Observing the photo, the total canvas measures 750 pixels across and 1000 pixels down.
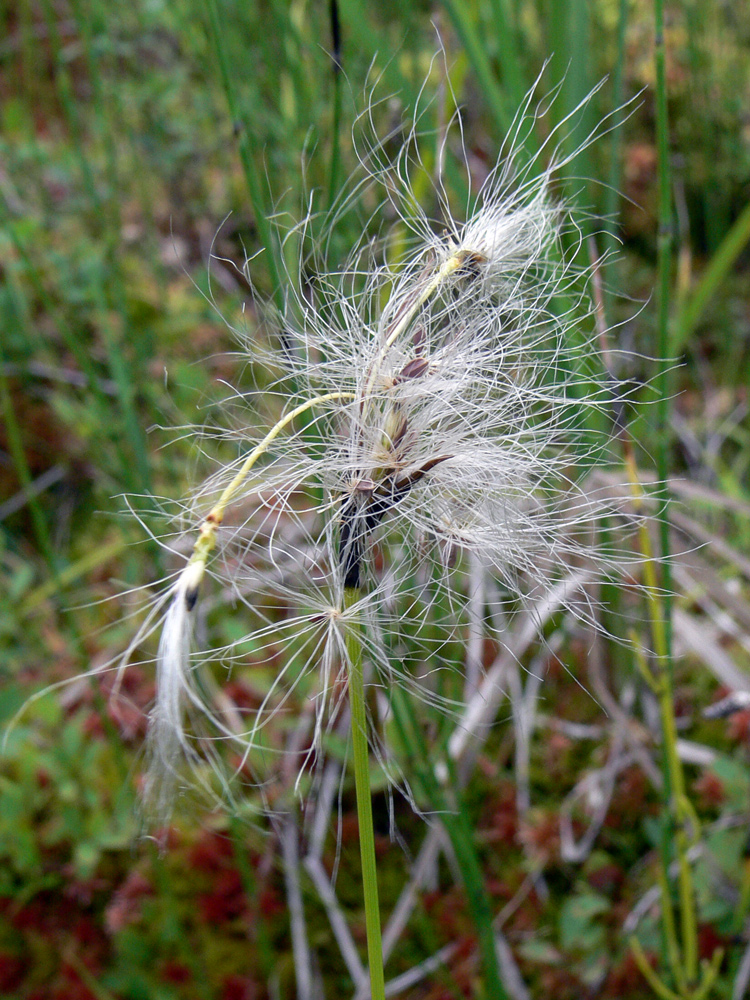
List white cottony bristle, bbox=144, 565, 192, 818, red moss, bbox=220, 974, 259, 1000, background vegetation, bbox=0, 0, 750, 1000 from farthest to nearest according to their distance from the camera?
red moss, bbox=220, 974, 259, 1000 → background vegetation, bbox=0, 0, 750, 1000 → white cottony bristle, bbox=144, 565, 192, 818

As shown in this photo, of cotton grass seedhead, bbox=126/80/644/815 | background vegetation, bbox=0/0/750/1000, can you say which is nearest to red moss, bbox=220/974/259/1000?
background vegetation, bbox=0/0/750/1000

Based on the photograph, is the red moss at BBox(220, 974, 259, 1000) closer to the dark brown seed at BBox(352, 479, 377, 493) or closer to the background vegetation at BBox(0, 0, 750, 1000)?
the background vegetation at BBox(0, 0, 750, 1000)

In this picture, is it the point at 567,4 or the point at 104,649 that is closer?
the point at 567,4

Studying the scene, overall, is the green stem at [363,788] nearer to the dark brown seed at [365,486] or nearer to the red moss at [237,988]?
the dark brown seed at [365,486]

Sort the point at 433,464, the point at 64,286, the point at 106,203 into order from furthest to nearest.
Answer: the point at 106,203, the point at 64,286, the point at 433,464

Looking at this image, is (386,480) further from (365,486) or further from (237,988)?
(237,988)

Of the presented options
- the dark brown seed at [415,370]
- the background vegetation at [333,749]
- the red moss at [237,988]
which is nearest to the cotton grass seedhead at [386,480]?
the dark brown seed at [415,370]

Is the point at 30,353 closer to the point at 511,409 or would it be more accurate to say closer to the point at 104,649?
the point at 104,649

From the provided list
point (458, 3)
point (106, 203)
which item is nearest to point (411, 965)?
point (458, 3)
